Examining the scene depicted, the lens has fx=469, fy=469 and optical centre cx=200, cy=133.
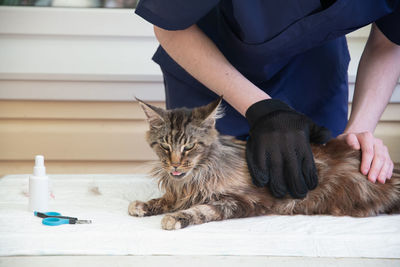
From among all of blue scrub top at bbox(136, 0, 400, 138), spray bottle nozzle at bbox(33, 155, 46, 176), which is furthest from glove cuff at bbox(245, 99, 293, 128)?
spray bottle nozzle at bbox(33, 155, 46, 176)

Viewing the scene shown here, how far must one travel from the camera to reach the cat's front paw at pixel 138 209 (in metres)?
1.67

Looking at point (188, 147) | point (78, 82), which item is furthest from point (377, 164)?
point (78, 82)

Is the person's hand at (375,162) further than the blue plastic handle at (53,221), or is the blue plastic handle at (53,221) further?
the person's hand at (375,162)

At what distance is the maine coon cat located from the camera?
1692mm

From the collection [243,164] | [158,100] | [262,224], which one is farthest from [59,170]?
[262,224]

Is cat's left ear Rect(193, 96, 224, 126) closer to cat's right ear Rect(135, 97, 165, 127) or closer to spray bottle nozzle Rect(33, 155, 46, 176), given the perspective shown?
cat's right ear Rect(135, 97, 165, 127)

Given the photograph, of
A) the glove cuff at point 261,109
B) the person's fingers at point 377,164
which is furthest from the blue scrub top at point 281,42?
the person's fingers at point 377,164

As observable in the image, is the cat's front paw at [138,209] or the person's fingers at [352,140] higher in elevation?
the person's fingers at [352,140]

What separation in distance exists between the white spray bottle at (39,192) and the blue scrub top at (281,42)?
69 cm

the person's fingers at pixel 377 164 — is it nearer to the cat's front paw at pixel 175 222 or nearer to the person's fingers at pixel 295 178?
the person's fingers at pixel 295 178

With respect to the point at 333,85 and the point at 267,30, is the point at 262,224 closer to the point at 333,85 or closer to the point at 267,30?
the point at 267,30

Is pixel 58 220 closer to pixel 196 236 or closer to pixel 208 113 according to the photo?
pixel 196 236

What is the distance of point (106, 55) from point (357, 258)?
206 centimetres

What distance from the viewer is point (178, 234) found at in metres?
1.42
